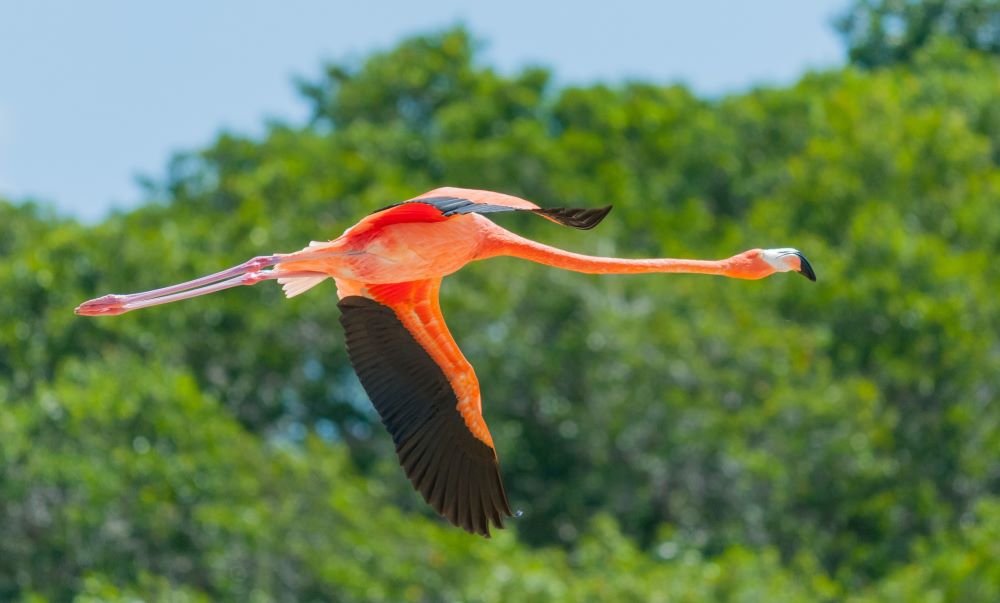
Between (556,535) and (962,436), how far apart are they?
5190 mm

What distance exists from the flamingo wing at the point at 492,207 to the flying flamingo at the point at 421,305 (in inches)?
16.2

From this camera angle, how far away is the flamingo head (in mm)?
10398

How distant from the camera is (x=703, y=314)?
2802cm

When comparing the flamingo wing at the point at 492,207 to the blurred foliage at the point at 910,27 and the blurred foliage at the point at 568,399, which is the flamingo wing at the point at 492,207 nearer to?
the blurred foliage at the point at 568,399

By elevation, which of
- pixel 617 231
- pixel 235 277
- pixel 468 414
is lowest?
pixel 617 231

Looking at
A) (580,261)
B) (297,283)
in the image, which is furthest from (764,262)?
(297,283)

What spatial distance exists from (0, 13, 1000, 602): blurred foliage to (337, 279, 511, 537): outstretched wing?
421 inches

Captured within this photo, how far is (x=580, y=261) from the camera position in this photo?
10609 millimetres

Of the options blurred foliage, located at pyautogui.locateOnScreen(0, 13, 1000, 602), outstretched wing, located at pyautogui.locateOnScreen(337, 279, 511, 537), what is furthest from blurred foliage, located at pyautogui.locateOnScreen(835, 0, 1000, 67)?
outstretched wing, located at pyautogui.locateOnScreen(337, 279, 511, 537)

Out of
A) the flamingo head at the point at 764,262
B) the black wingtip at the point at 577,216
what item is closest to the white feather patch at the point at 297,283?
the black wingtip at the point at 577,216

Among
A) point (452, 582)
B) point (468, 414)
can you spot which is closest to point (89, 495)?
point (452, 582)

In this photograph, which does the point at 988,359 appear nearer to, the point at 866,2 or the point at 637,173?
the point at 637,173

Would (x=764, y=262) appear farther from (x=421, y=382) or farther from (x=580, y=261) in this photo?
(x=421, y=382)

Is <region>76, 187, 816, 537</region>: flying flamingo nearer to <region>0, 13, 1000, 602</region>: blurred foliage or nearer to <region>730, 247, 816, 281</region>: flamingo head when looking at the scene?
<region>730, 247, 816, 281</region>: flamingo head
